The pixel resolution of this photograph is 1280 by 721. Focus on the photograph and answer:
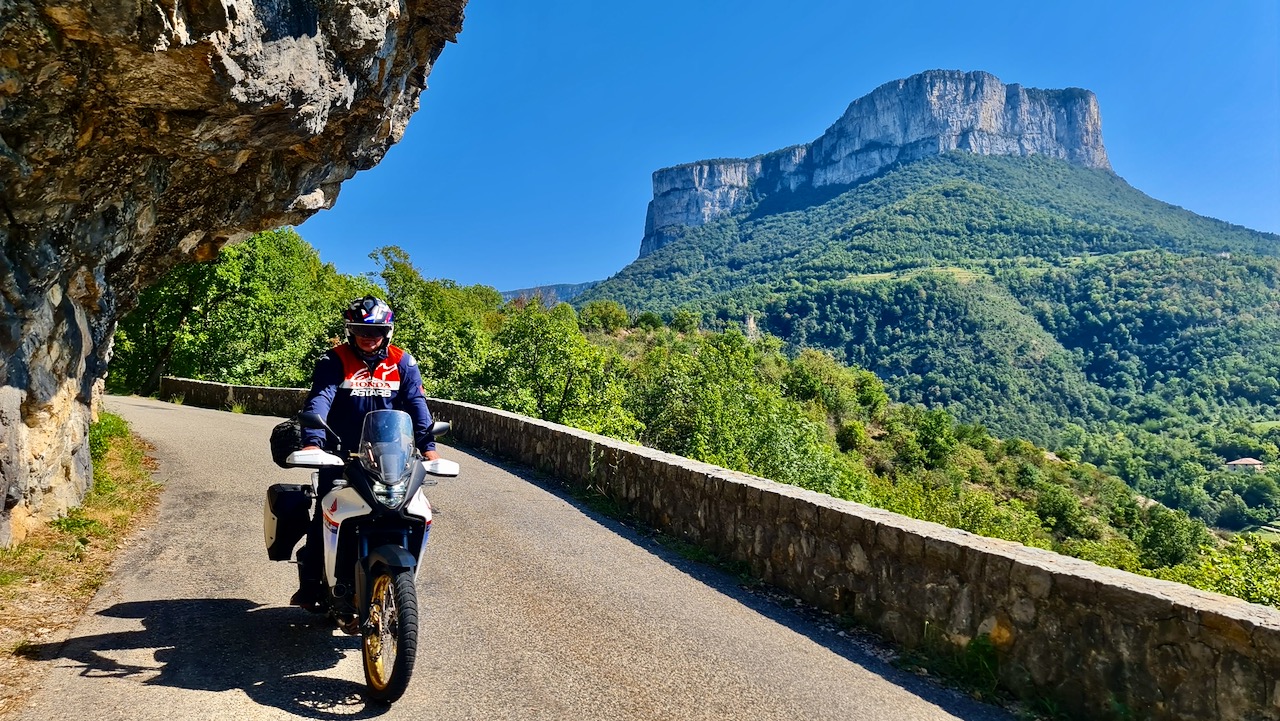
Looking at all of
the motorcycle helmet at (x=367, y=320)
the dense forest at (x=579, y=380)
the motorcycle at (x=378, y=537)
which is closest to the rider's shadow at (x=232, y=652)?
the motorcycle at (x=378, y=537)

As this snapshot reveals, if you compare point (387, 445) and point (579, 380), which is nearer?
point (387, 445)

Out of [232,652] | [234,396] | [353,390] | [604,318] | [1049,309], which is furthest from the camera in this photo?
[1049,309]

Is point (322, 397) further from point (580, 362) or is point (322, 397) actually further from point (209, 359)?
point (209, 359)

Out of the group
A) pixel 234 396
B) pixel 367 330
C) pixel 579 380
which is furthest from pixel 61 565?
pixel 234 396

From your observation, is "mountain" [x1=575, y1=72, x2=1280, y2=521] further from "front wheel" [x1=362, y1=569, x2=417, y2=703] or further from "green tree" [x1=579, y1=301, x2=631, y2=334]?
"front wheel" [x1=362, y1=569, x2=417, y2=703]

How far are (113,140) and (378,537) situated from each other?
409 cm

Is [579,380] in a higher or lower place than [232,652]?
higher

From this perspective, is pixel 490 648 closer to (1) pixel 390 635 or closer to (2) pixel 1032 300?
(1) pixel 390 635

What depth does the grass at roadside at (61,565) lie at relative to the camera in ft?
13.7

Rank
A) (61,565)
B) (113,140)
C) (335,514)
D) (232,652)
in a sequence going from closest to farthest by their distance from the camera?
1. (335,514)
2. (232,652)
3. (61,565)
4. (113,140)

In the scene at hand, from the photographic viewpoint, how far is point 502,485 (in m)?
10.7

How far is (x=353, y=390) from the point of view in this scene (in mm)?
4383

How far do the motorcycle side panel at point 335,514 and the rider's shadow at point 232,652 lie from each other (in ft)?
1.65

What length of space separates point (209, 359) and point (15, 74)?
1225 inches
